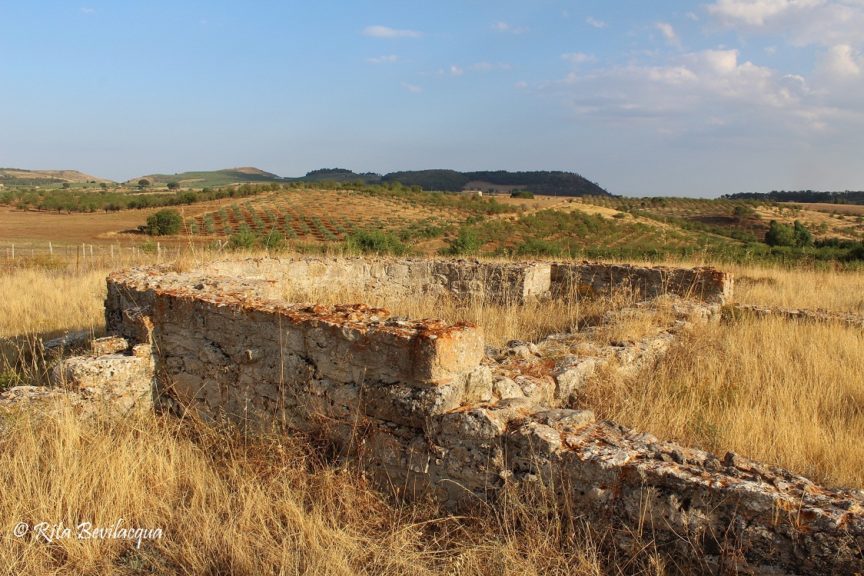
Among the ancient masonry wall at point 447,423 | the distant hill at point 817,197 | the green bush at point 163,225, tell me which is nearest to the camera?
the ancient masonry wall at point 447,423

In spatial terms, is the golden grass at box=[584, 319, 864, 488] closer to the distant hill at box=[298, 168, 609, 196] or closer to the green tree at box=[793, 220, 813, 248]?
the green tree at box=[793, 220, 813, 248]

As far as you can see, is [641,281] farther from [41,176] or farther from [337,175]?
[41,176]

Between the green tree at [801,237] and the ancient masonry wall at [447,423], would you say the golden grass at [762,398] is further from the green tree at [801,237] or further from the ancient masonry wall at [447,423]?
the green tree at [801,237]

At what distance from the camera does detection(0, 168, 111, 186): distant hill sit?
436 ft

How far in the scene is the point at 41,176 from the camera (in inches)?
5837

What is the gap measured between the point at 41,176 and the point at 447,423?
177 m

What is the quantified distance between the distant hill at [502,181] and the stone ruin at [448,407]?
336ft

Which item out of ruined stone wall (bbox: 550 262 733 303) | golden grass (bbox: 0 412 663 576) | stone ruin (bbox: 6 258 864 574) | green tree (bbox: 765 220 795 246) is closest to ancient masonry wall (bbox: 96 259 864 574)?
stone ruin (bbox: 6 258 864 574)

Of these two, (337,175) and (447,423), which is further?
(337,175)

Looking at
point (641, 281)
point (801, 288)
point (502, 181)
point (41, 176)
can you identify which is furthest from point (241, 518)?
point (41, 176)

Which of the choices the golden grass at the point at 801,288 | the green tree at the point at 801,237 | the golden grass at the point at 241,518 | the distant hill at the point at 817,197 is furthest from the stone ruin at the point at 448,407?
the distant hill at the point at 817,197

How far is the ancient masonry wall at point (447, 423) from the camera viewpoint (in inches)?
96.2

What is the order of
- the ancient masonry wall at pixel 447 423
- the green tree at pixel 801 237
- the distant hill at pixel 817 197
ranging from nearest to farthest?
1. the ancient masonry wall at pixel 447 423
2. the green tree at pixel 801 237
3. the distant hill at pixel 817 197

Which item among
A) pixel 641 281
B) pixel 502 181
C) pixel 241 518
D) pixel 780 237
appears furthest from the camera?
pixel 502 181
